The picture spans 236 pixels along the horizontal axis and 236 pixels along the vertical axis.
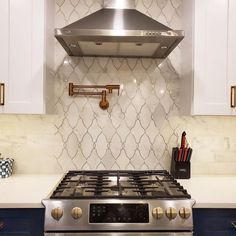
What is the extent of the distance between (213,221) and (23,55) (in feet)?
4.78

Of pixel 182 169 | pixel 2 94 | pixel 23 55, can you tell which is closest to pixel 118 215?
pixel 182 169

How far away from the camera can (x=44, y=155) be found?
2.25 m

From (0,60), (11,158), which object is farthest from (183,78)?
(11,158)

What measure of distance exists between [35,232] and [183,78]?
1394 mm

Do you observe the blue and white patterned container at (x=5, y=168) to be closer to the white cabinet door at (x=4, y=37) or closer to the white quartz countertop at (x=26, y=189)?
the white quartz countertop at (x=26, y=189)

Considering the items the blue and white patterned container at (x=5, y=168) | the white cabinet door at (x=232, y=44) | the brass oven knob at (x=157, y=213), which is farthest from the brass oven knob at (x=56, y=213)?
the white cabinet door at (x=232, y=44)

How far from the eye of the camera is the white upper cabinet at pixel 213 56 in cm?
191

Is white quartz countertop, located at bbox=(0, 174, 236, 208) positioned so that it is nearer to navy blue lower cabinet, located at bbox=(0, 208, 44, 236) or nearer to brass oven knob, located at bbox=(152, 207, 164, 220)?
navy blue lower cabinet, located at bbox=(0, 208, 44, 236)

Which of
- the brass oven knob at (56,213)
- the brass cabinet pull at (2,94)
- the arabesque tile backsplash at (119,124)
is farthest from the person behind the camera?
the arabesque tile backsplash at (119,124)

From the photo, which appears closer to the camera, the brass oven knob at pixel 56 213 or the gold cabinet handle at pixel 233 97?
the brass oven knob at pixel 56 213

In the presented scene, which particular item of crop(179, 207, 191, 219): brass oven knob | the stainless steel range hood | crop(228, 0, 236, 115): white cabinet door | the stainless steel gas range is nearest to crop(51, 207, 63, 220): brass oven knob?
the stainless steel gas range

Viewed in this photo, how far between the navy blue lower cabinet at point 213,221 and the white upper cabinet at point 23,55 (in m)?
1.10

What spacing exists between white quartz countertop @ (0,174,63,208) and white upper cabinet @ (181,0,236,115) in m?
1.03

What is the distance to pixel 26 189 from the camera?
1.77 metres
